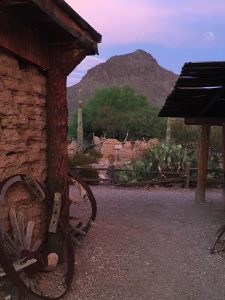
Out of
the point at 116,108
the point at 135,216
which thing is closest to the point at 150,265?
the point at 135,216

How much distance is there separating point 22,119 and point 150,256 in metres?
2.45

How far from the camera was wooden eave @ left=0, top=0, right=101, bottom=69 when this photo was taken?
14.7 feet

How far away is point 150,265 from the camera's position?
5.95 m

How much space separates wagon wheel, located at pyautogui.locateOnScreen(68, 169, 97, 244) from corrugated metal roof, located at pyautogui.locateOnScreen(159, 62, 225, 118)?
221cm

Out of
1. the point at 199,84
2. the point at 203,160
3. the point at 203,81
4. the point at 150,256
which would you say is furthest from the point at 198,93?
the point at 150,256

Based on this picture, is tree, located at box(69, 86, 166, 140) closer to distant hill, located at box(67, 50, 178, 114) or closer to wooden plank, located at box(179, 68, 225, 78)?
wooden plank, located at box(179, 68, 225, 78)

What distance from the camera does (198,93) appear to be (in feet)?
29.0

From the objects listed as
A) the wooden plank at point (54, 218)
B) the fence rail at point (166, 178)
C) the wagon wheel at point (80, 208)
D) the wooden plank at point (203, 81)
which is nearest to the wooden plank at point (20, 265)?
the wooden plank at point (54, 218)

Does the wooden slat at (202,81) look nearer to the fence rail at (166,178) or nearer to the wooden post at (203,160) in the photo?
the wooden post at (203,160)

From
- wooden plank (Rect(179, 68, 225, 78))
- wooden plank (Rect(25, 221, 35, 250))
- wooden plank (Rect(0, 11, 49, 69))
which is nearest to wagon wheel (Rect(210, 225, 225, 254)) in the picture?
wooden plank (Rect(179, 68, 225, 78))

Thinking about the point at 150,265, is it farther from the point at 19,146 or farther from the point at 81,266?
the point at 19,146

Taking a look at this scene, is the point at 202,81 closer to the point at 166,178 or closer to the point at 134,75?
the point at 166,178

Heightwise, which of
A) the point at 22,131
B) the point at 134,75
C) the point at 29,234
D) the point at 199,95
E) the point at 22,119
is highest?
the point at 134,75

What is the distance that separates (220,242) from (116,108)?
31775 mm
